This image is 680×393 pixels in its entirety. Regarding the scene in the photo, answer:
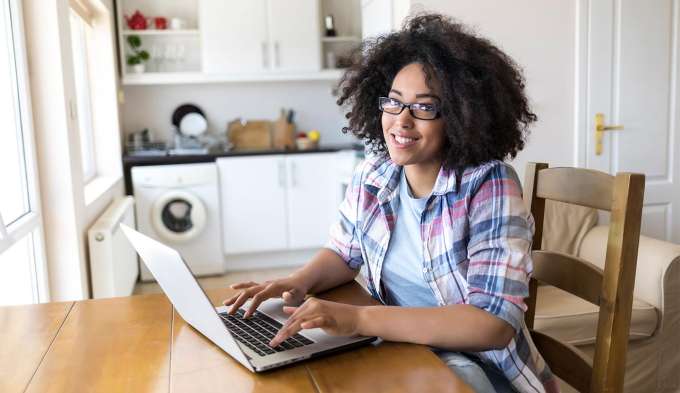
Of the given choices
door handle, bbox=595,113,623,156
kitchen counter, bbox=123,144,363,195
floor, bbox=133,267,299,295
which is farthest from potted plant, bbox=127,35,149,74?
door handle, bbox=595,113,623,156

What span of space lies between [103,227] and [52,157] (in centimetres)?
48

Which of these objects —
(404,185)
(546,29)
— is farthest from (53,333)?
(546,29)

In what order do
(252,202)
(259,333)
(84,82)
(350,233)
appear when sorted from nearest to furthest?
(259,333) < (350,233) < (84,82) < (252,202)

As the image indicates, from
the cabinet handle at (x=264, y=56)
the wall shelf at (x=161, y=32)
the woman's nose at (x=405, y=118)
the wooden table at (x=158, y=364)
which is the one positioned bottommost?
the wooden table at (x=158, y=364)

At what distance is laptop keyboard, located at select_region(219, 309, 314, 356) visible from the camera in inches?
41.5

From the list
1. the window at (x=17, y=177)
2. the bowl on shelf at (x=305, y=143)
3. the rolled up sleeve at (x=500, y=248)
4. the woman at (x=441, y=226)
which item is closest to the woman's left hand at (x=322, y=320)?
the woman at (x=441, y=226)

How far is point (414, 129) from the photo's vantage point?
136 centimetres

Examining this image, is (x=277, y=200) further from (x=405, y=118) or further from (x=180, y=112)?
(x=405, y=118)

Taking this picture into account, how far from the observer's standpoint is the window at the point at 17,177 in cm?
238

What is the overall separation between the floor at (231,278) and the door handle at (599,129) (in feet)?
7.68

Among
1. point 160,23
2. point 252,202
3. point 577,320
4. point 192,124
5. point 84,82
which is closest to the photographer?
point 577,320

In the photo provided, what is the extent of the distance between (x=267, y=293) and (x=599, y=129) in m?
2.67

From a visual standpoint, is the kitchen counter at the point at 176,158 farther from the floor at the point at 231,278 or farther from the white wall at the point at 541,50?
the white wall at the point at 541,50

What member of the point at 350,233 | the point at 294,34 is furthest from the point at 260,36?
the point at 350,233
